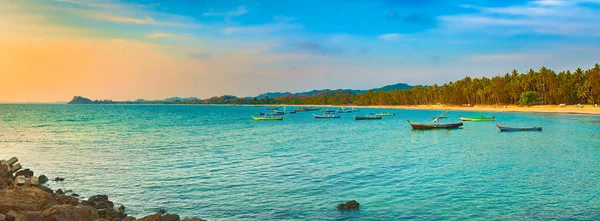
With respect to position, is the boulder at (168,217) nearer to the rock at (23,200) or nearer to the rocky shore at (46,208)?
the rocky shore at (46,208)

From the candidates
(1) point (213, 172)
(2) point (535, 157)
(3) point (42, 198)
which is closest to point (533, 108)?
(2) point (535, 157)

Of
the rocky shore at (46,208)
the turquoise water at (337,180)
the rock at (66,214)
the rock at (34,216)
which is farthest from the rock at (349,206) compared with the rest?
the rock at (34,216)

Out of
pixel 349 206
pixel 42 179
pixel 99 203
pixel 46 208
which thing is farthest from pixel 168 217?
pixel 42 179

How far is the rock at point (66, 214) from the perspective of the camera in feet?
38.1

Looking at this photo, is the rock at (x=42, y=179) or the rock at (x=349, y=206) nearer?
the rock at (x=349, y=206)

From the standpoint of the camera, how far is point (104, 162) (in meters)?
31.5

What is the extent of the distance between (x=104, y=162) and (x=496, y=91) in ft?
526

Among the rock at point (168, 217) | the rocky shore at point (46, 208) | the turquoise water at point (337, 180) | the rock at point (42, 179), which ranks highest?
the rocky shore at point (46, 208)

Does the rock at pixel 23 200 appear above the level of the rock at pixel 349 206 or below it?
above

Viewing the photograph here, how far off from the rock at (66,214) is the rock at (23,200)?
80.0 inches

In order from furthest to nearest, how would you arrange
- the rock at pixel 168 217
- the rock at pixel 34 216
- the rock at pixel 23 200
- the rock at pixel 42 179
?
1. the rock at pixel 42 179
2. the rock at pixel 168 217
3. the rock at pixel 23 200
4. the rock at pixel 34 216

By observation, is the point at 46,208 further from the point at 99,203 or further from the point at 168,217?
the point at 168,217

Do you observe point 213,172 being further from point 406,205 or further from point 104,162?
point 406,205

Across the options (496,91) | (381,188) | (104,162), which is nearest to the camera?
(381,188)
